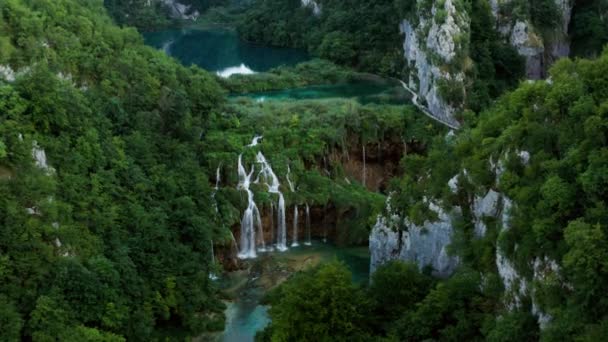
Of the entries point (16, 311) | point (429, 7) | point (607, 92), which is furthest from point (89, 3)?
point (607, 92)

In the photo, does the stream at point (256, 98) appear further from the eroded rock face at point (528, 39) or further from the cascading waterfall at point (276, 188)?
the eroded rock face at point (528, 39)

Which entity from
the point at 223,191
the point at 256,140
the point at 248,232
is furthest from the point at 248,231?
the point at 256,140

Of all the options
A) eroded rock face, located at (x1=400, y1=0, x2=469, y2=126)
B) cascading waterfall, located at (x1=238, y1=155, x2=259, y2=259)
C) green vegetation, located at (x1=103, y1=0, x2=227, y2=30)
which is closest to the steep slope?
cascading waterfall, located at (x1=238, y1=155, x2=259, y2=259)

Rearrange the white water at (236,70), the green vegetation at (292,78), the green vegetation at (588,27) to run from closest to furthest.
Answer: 1. the green vegetation at (588,27)
2. the green vegetation at (292,78)
3. the white water at (236,70)

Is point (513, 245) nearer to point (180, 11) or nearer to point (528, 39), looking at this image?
point (528, 39)

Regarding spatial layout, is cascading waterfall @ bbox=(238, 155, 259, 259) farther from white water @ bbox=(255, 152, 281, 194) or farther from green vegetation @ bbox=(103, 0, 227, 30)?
green vegetation @ bbox=(103, 0, 227, 30)

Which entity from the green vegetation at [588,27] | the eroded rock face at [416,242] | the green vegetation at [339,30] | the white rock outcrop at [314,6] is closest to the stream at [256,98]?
the green vegetation at [339,30]

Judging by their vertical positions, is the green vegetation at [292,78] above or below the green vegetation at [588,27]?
below
